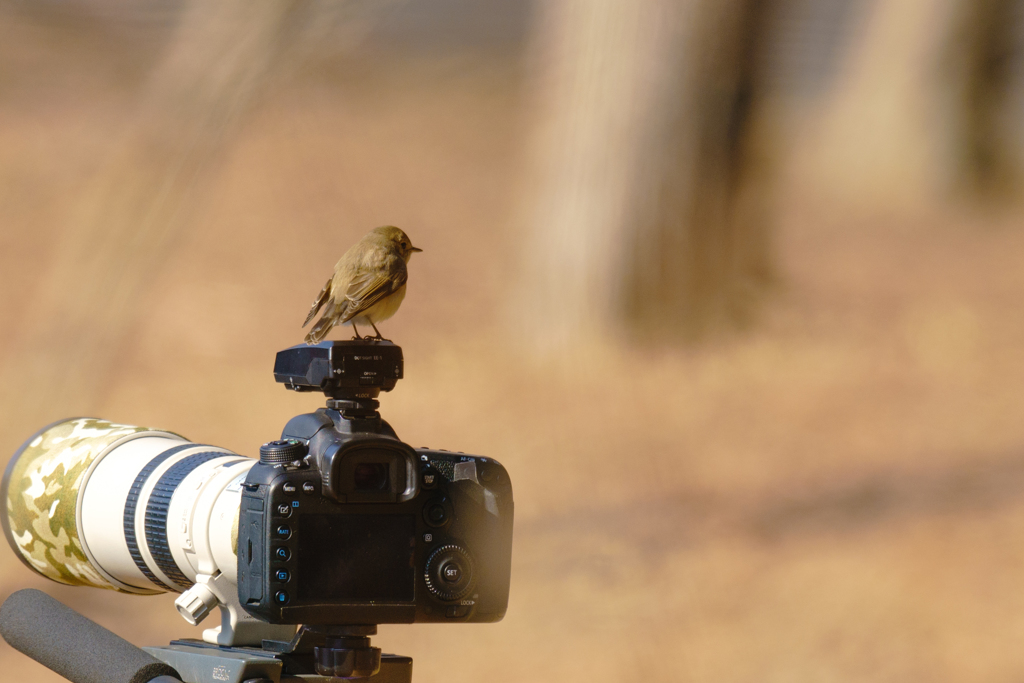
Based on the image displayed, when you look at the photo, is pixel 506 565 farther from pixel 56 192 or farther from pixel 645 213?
pixel 56 192

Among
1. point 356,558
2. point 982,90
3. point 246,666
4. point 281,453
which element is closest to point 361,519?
point 356,558

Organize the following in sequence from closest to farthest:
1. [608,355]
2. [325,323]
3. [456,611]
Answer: [456,611], [325,323], [608,355]

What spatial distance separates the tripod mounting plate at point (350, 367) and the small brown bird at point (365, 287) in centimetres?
26

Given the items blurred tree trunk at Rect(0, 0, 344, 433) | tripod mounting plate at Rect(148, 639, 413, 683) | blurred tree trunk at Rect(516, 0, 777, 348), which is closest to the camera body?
tripod mounting plate at Rect(148, 639, 413, 683)

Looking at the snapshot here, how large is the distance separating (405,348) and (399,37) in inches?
228

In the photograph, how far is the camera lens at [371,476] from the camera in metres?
2.23

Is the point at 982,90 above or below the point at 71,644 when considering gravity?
above

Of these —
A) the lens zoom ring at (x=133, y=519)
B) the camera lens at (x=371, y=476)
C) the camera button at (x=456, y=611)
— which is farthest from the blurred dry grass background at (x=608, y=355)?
the camera lens at (x=371, y=476)

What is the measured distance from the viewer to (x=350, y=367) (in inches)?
87.1

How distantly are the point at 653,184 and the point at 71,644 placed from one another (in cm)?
603

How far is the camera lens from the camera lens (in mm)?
2229

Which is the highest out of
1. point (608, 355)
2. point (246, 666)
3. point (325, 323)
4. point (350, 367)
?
point (608, 355)

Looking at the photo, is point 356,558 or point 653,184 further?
point 653,184

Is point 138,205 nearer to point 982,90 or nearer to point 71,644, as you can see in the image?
point 982,90
